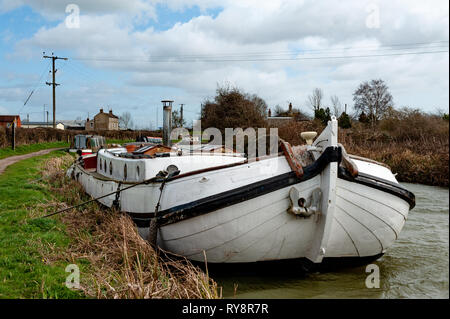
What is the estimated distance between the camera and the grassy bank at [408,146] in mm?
17234

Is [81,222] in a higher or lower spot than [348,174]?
lower

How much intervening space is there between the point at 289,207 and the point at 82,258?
3209 millimetres

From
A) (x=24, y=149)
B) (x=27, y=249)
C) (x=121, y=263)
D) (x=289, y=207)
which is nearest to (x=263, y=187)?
(x=289, y=207)

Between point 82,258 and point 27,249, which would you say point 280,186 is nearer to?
point 82,258

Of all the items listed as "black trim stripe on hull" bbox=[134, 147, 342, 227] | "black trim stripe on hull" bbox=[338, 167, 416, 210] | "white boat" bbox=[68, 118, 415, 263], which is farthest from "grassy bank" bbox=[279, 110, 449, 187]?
"black trim stripe on hull" bbox=[134, 147, 342, 227]

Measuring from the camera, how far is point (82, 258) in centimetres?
586

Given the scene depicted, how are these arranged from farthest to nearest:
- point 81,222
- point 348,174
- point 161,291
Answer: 1. point 81,222
2. point 348,174
3. point 161,291

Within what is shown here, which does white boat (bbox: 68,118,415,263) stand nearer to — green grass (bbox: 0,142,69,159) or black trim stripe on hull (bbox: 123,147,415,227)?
black trim stripe on hull (bbox: 123,147,415,227)
